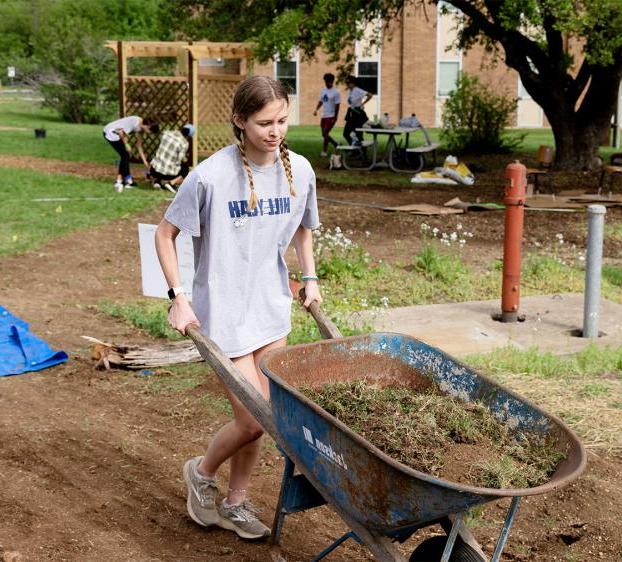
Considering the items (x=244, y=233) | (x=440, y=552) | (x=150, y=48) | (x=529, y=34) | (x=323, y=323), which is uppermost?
(x=529, y=34)

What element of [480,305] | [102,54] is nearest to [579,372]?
[480,305]

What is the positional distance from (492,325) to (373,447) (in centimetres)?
501

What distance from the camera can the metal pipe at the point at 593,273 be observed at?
24.5 ft

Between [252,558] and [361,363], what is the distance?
98cm

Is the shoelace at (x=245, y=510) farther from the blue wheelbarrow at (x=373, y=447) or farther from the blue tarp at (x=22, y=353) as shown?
the blue tarp at (x=22, y=353)

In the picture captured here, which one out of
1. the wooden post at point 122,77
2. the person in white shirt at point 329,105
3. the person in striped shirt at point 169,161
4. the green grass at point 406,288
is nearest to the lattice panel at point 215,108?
the wooden post at point 122,77

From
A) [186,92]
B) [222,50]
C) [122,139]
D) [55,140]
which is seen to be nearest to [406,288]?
[122,139]

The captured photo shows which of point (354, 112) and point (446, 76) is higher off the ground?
point (446, 76)

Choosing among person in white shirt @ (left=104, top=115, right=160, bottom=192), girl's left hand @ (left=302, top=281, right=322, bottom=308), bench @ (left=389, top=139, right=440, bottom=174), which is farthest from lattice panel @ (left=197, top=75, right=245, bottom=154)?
girl's left hand @ (left=302, top=281, right=322, bottom=308)

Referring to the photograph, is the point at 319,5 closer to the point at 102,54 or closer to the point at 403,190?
the point at 403,190

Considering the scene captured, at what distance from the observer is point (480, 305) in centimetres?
845

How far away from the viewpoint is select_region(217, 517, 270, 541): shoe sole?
4.29m

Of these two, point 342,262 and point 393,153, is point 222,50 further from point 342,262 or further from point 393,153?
point 342,262

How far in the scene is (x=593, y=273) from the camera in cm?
759
